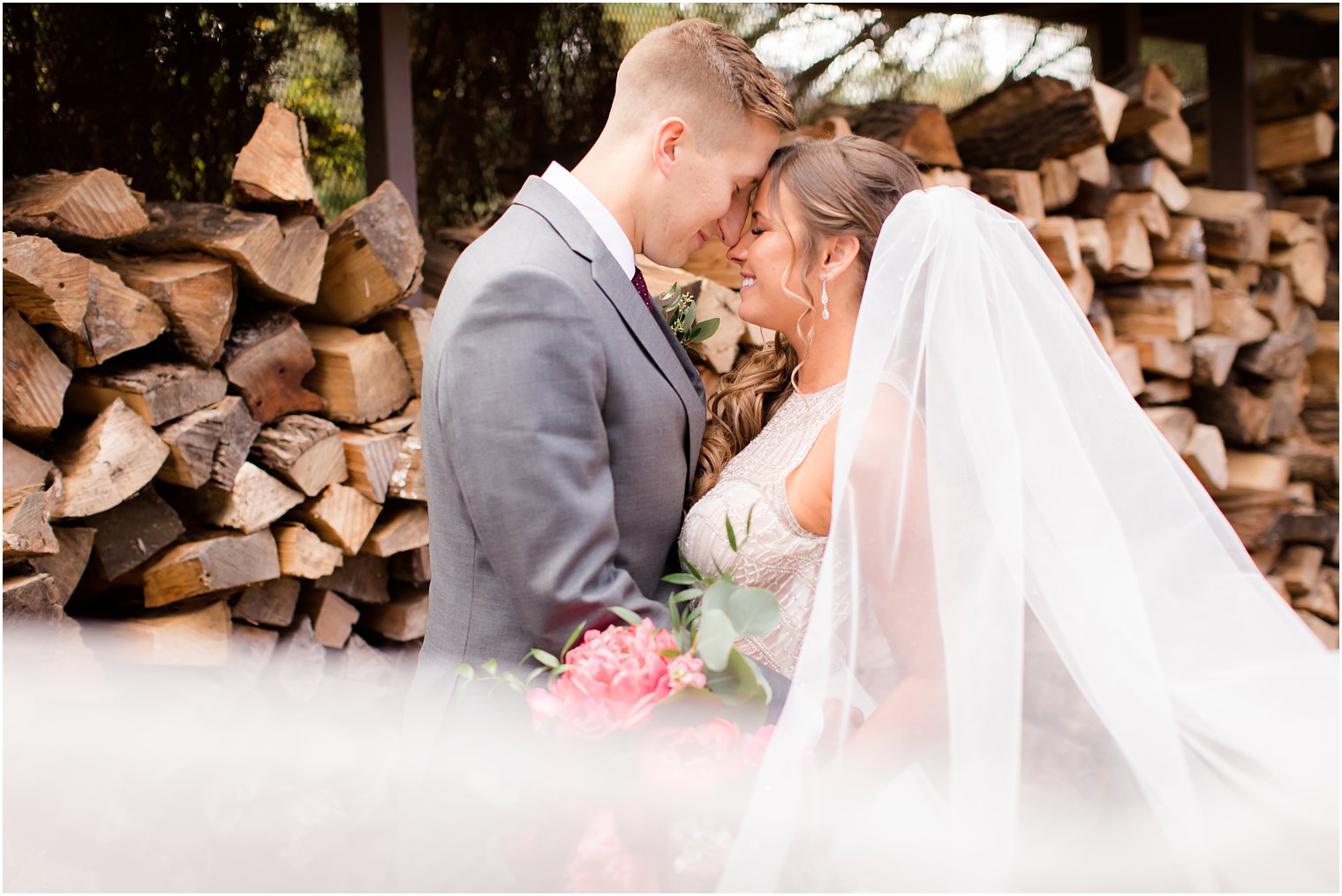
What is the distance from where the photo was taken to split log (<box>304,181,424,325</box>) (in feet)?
7.79

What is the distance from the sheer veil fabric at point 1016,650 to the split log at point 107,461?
1376 millimetres

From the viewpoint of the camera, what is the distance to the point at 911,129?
3.28 meters

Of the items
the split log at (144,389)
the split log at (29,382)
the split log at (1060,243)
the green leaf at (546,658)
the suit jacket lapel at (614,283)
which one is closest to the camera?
the green leaf at (546,658)

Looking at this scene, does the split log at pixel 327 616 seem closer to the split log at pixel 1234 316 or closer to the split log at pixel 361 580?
the split log at pixel 361 580

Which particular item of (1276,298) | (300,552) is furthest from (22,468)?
(1276,298)

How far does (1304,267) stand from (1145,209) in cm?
107

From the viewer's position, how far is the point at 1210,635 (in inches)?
57.2

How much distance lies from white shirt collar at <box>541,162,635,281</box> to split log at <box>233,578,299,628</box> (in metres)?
1.22

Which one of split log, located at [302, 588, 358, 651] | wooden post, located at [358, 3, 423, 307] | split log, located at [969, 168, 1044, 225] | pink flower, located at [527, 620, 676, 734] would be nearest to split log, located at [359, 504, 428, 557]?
split log, located at [302, 588, 358, 651]

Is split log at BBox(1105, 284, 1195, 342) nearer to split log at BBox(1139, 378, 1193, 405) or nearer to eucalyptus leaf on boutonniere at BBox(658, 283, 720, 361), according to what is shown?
split log at BBox(1139, 378, 1193, 405)

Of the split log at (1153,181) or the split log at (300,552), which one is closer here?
the split log at (300,552)

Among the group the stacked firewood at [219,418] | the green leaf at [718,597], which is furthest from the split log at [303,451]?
the green leaf at [718,597]

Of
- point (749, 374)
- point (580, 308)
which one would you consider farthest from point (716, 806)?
point (749, 374)

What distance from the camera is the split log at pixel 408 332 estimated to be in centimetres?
256
